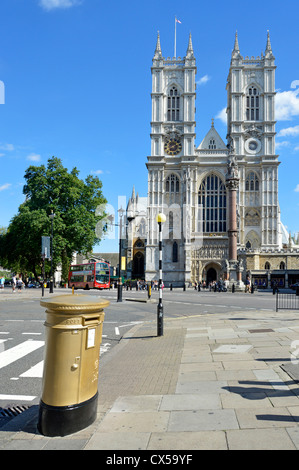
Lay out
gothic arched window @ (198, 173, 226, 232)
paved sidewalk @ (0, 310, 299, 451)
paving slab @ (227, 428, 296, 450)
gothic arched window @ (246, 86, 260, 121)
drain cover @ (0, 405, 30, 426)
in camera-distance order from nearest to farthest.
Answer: paving slab @ (227, 428, 296, 450)
paved sidewalk @ (0, 310, 299, 451)
drain cover @ (0, 405, 30, 426)
gothic arched window @ (198, 173, 226, 232)
gothic arched window @ (246, 86, 260, 121)

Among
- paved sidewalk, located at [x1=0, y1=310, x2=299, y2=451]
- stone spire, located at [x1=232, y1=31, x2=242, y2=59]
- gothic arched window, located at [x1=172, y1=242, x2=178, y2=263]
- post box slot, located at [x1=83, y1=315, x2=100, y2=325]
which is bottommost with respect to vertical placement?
paved sidewalk, located at [x1=0, y1=310, x2=299, y2=451]

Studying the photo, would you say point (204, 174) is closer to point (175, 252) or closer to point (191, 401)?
point (175, 252)

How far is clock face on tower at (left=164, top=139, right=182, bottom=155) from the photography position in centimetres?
6444

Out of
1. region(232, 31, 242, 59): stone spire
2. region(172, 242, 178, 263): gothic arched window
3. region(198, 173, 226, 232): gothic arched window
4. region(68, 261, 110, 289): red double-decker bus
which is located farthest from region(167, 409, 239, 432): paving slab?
region(232, 31, 242, 59): stone spire

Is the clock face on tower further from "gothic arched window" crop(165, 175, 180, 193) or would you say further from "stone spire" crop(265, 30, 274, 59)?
"stone spire" crop(265, 30, 274, 59)

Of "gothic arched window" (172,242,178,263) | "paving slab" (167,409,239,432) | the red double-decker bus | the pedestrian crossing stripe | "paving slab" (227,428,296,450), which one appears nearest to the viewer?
"paving slab" (227,428,296,450)

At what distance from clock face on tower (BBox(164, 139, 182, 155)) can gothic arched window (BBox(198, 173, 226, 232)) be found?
21.7 ft

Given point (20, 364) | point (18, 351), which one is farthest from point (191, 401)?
point (18, 351)

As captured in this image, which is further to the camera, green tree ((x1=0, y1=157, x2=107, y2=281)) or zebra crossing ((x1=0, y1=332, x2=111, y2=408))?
green tree ((x1=0, y1=157, x2=107, y2=281))

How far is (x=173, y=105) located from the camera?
65.5 m

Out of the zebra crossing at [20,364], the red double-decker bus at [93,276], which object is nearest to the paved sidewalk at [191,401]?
the zebra crossing at [20,364]

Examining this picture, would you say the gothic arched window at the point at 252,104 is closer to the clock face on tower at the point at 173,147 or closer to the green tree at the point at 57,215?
the clock face on tower at the point at 173,147

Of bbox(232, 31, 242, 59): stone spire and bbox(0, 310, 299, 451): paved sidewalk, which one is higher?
bbox(232, 31, 242, 59): stone spire
